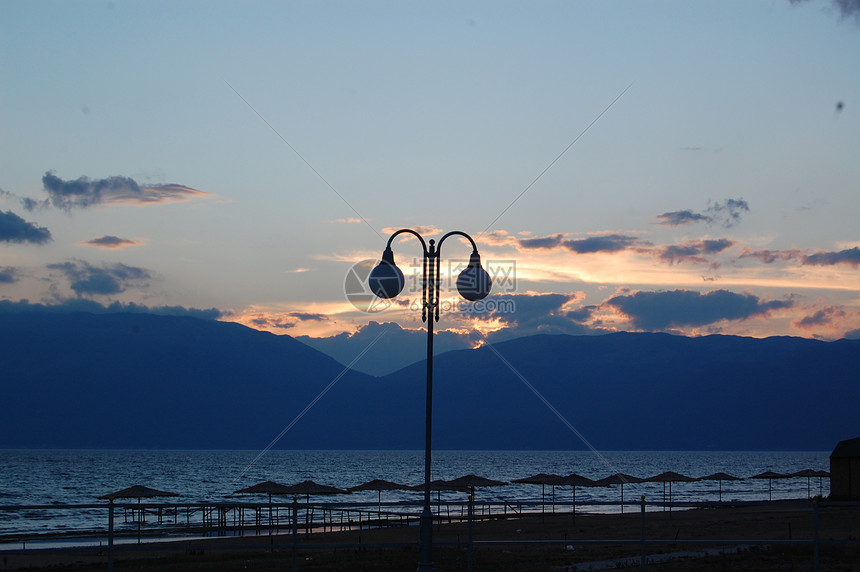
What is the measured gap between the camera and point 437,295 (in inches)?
675

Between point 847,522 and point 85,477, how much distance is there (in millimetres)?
138961

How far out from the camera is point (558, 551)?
35.5 m

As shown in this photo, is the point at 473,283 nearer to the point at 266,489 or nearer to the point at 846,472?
the point at 266,489

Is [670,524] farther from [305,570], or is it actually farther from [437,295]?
[437,295]

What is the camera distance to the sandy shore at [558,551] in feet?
75.1

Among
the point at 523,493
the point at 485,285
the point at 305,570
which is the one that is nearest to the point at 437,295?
the point at 485,285

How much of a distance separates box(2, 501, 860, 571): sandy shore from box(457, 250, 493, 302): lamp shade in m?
4.78

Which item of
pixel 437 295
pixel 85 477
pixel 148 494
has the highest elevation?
pixel 437 295

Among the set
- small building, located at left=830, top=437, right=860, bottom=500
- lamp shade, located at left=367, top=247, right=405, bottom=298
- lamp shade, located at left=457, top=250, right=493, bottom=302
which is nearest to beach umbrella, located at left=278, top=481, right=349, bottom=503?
small building, located at left=830, top=437, right=860, bottom=500

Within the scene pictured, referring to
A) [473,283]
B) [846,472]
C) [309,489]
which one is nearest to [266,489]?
[309,489]

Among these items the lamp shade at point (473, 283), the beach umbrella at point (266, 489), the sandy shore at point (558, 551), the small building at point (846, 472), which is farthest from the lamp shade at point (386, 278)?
the small building at point (846, 472)

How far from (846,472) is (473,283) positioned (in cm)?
4263

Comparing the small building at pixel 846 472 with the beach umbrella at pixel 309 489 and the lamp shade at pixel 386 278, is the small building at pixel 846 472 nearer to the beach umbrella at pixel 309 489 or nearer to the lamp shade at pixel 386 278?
the beach umbrella at pixel 309 489

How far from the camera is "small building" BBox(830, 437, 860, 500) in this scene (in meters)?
50.8
